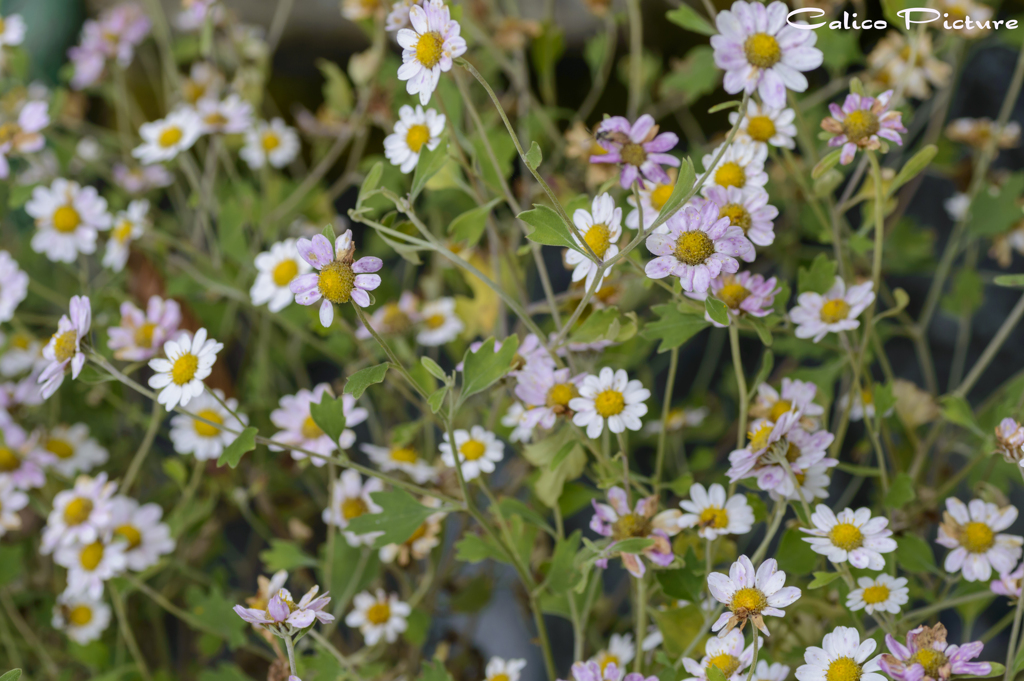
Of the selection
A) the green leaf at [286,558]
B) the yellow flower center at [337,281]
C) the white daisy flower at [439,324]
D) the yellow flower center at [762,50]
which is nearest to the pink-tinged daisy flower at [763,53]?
the yellow flower center at [762,50]

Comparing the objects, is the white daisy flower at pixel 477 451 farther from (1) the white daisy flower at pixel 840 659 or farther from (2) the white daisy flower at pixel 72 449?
(2) the white daisy flower at pixel 72 449

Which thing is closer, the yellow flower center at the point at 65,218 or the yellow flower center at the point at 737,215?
the yellow flower center at the point at 737,215

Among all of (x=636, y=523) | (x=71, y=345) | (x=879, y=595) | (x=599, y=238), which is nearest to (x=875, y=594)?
(x=879, y=595)

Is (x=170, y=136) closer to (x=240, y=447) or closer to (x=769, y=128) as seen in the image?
(x=240, y=447)

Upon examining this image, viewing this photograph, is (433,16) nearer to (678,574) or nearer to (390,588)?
(678,574)

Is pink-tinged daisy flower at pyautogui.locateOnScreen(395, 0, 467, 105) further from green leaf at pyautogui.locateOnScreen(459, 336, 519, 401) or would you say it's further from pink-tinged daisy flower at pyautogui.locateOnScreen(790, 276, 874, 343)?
pink-tinged daisy flower at pyautogui.locateOnScreen(790, 276, 874, 343)

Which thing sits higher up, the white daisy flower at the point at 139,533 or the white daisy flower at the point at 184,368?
the white daisy flower at the point at 184,368

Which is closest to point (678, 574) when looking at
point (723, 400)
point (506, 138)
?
point (506, 138)

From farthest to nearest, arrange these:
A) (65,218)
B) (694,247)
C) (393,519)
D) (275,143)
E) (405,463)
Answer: (275,143), (65,218), (405,463), (393,519), (694,247)
